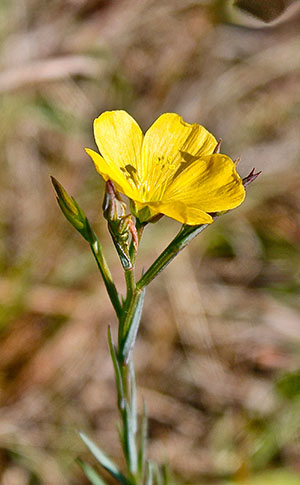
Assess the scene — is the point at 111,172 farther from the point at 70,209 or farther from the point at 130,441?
the point at 130,441

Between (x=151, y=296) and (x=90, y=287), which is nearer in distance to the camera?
(x=90, y=287)

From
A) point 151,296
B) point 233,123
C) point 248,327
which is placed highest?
point 233,123

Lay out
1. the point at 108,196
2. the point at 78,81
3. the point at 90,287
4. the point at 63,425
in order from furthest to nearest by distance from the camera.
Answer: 1. the point at 78,81
2. the point at 90,287
3. the point at 63,425
4. the point at 108,196

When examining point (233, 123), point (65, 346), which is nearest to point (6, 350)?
point (65, 346)

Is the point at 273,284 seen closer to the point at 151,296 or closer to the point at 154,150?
the point at 151,296

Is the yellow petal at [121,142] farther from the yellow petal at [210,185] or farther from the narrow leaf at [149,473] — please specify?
the narrow leaf at [149,473]

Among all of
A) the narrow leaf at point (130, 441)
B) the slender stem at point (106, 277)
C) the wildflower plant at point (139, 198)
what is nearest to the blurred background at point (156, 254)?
the narrow leaf at point (130, 441)
